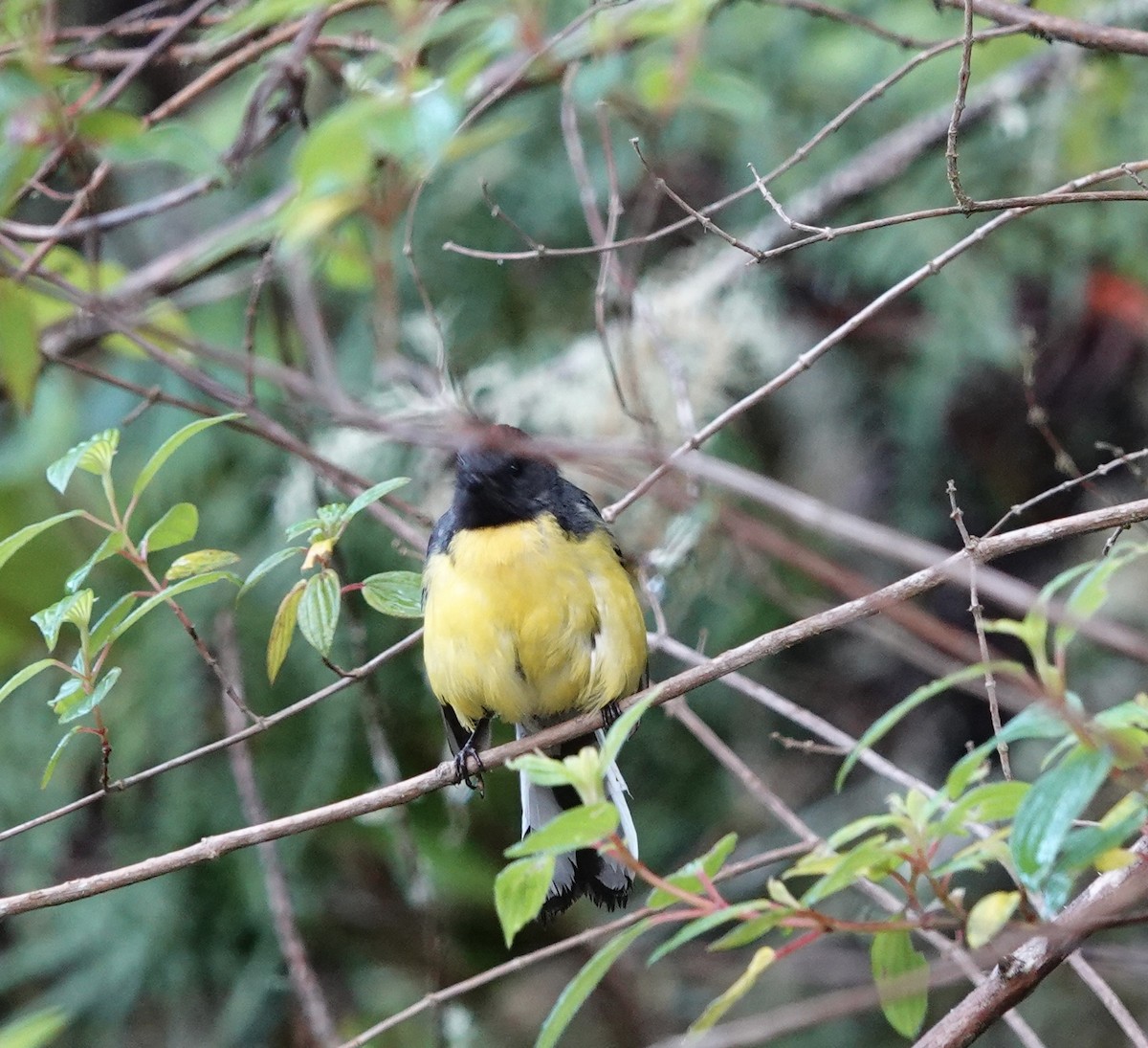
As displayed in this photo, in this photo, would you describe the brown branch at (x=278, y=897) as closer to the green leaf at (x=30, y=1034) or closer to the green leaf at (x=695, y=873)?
the green leaf at (x=30, y=1034)

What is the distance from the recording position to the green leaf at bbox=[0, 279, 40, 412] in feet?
8.58

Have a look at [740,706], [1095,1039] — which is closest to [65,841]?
[740,706]

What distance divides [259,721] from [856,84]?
312cm

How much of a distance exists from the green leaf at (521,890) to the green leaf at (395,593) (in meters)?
0.80

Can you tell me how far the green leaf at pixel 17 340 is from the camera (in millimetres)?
2615

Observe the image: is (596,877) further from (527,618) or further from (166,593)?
(166,593)

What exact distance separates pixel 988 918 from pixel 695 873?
0.34m

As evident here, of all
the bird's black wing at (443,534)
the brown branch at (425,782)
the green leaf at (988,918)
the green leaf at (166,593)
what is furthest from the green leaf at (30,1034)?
the bird's black wing at (443,534)

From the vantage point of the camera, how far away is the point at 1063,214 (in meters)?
4.40

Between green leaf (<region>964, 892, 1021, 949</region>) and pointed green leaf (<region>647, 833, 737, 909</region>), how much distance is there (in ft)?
0.89

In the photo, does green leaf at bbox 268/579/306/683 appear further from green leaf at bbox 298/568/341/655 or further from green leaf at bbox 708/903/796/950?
green leaf at bbox 708/903/796/950

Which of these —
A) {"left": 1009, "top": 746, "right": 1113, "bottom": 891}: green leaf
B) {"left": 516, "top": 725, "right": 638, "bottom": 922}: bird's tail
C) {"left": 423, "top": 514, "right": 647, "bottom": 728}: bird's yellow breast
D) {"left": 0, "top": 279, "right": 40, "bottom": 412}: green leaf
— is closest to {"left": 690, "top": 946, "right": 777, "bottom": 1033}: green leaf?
{"left": 1009, "top": 746, "right": 1113, "bottom": 891}: green leaf

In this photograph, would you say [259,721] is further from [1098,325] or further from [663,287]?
[1098,325]

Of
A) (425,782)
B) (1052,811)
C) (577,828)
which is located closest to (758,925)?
(577,828)
